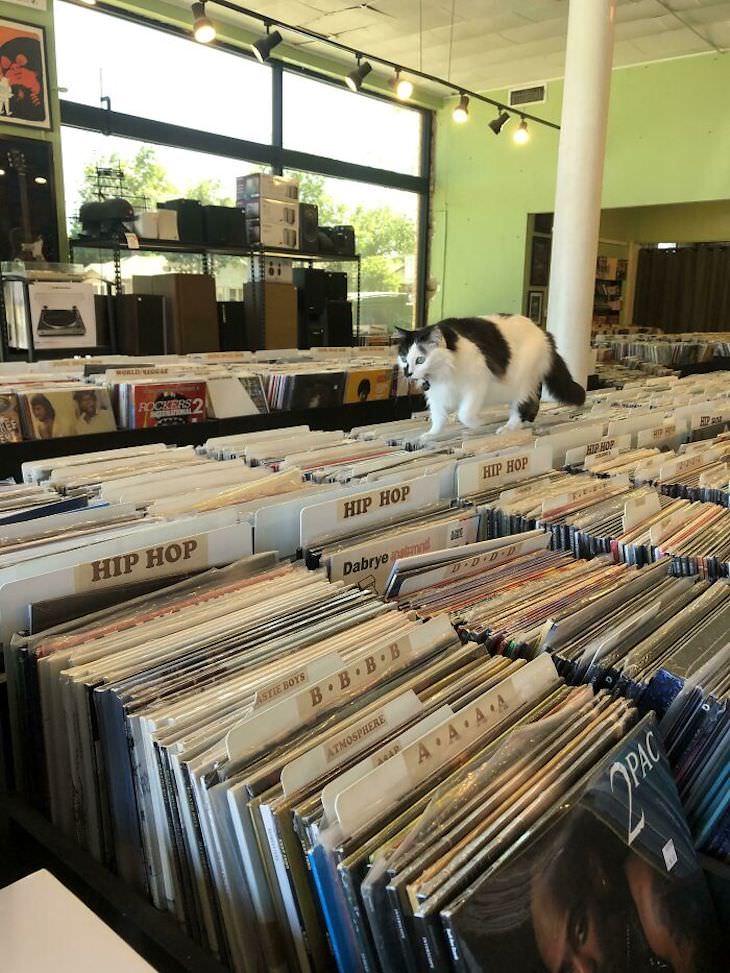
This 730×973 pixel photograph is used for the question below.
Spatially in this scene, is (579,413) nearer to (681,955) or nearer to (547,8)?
(681,955)

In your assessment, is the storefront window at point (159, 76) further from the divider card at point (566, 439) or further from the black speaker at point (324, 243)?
the divider card at point (566, 439)

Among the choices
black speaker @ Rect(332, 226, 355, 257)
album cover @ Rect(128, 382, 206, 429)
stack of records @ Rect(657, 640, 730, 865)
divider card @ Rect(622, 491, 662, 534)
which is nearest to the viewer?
stack of records @ Rect(657, 640, 730, 865)

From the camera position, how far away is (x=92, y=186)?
19.6ft

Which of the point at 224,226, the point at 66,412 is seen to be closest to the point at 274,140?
the point at 224,226

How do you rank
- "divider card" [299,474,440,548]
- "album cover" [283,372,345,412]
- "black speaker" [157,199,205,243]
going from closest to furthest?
"divider card" [299,474,440,548] → "album cover" [283,372,345,412] → "black speaker" [157,199,205,243]

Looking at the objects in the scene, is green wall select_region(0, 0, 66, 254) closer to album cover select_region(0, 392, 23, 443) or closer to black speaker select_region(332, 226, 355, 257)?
black speaker select_region(332, 226, 355, 257)

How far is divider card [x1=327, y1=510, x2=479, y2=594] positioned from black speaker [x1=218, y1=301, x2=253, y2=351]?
164 inches

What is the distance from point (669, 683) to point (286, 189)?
585cm

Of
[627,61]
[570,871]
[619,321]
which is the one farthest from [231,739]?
[619,321]

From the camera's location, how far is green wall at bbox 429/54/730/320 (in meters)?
7.40

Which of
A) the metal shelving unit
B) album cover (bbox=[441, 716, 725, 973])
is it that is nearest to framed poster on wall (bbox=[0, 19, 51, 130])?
the metal shelving unit

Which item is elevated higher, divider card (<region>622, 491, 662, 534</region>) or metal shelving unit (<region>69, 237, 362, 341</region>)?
metal shelving unit (<region>69, 237, 362, 341</region>)

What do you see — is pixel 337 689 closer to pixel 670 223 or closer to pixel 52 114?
pixel 52 114

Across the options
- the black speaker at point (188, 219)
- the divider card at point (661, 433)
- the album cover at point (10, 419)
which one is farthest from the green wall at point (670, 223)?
the album cover at point (10, 419)
